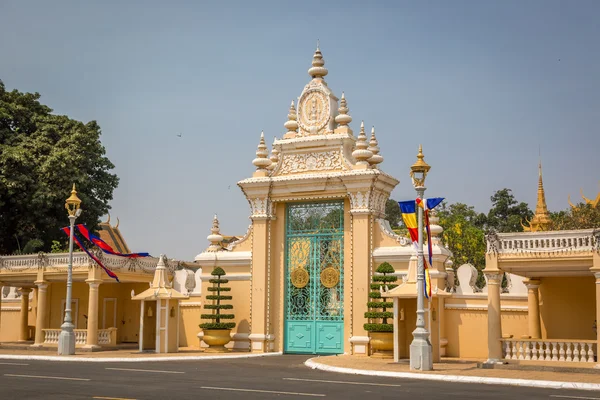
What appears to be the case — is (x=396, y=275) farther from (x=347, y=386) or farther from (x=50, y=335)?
(x=50, y=335)

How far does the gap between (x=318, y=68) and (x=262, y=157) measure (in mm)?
3780

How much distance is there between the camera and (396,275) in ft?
80.5

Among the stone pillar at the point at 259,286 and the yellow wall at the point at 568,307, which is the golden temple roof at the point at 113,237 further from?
the yellow wall at the point at 568,307

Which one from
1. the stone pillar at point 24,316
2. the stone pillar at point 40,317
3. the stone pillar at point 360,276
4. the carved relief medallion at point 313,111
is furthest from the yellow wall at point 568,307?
the stone pillar at point 24,316

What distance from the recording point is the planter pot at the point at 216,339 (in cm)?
2633

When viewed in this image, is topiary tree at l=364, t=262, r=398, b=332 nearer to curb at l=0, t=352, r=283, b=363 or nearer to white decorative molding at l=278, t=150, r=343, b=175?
curb at l=0, t=352, r=283, b=363

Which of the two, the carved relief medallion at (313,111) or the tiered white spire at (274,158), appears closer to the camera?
the carved relief medallion at (313,111)

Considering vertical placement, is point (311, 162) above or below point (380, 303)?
above

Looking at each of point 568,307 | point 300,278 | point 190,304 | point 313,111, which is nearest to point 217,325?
point 190,304

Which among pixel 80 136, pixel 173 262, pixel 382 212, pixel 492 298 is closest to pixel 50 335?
pixel 173 262

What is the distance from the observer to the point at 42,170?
116ft

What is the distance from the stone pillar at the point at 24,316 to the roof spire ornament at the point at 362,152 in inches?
683

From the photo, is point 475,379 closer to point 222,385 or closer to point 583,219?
point 222,385

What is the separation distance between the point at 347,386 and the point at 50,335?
17838mm
